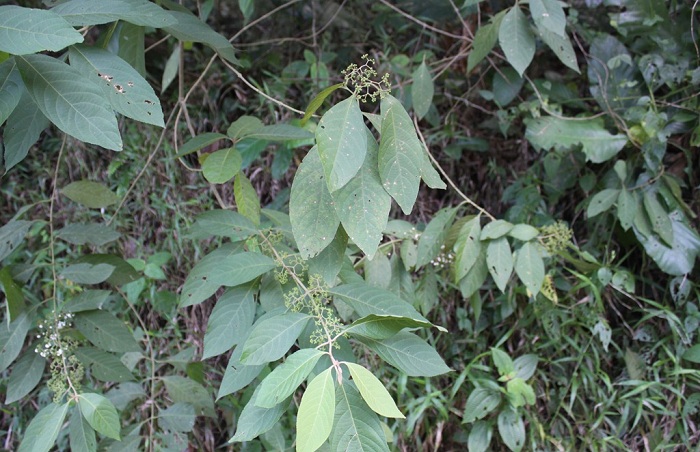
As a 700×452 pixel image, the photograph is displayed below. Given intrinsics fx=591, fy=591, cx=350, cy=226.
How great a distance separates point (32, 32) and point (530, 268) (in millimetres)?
1383

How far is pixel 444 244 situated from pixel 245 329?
0.86 m

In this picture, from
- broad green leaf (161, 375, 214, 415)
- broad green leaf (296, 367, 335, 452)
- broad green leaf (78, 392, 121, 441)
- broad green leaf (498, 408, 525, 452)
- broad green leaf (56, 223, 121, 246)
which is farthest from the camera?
broad green leaf (498, 408, 525, 452)

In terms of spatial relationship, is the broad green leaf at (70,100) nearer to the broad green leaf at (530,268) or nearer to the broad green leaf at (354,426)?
the broad green leaf at (354,426)

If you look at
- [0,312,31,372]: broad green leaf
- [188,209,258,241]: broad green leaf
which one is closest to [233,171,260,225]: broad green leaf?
[188,209,258,241]: broad green leaf

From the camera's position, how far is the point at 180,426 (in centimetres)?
183

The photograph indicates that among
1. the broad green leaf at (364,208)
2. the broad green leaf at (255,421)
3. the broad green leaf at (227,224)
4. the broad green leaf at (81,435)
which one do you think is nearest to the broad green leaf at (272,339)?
the broad green leaf at (255,421)

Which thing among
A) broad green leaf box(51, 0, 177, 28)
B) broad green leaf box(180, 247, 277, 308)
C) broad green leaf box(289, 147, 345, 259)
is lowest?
broad green leaf box(180, 247, 277, 308)

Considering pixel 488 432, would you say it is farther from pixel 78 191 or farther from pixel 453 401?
pixel 78 191

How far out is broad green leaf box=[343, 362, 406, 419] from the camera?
2.89 feet

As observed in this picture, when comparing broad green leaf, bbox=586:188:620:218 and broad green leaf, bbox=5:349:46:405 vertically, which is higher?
broad green leaf, bbox=5:349:46:405

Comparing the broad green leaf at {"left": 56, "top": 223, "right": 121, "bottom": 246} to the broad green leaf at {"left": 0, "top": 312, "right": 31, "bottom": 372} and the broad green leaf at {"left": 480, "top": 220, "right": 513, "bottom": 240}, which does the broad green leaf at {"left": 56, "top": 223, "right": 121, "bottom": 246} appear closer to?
the broad green leaf at {"left": 0, "top": 312, "right": 31, "bottom": 372}

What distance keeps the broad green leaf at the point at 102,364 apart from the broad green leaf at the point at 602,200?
1.63 meters

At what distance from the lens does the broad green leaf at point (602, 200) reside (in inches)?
83.7

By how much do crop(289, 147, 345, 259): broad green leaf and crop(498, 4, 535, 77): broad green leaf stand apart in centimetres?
105
